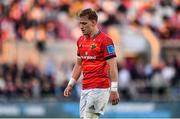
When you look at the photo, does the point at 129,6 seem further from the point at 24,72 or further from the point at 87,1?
the point at 24,72

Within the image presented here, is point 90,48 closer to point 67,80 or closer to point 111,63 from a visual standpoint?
point 111,63

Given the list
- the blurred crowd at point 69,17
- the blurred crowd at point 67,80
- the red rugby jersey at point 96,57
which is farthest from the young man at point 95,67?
the blurred crowd at point 69,17

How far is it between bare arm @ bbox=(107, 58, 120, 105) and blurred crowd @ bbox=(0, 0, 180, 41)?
1178cm

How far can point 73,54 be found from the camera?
826 inches

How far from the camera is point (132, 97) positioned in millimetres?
19359

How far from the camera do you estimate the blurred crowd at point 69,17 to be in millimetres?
21281

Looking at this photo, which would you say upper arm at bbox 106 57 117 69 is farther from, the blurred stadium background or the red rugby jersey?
the blurred stadium background

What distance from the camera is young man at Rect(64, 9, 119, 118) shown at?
31.1 ft

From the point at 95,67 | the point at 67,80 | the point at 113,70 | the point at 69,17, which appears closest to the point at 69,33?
the point at 69,17

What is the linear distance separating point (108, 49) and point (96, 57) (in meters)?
0.22

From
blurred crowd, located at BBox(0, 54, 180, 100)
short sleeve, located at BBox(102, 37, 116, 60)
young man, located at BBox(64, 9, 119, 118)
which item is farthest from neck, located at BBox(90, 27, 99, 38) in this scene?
blurred crowd, located at BBox(0, 54, 180, 100)

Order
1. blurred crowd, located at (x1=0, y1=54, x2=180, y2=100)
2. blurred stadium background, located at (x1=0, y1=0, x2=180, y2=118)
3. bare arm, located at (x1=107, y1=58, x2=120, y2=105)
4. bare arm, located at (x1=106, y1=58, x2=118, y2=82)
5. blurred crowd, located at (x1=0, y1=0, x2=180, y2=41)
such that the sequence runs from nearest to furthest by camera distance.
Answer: bare arm, located at (x1=107, y1=58, x2=120, y2=105) → bare arm, located at (x1=106, y1=58, x2=118, y2=82) → blurred stadium background, located at (x1=0, y1=0, x2=180, y2=118) → blurred crowd, located at (x1=0, y1=54, x2=180, y2=100) → blurred crowd, located at (x1=0, y1=0, x2=180, y2=41)

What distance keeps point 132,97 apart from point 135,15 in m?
3.54

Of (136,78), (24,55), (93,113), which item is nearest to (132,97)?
(136,78)
